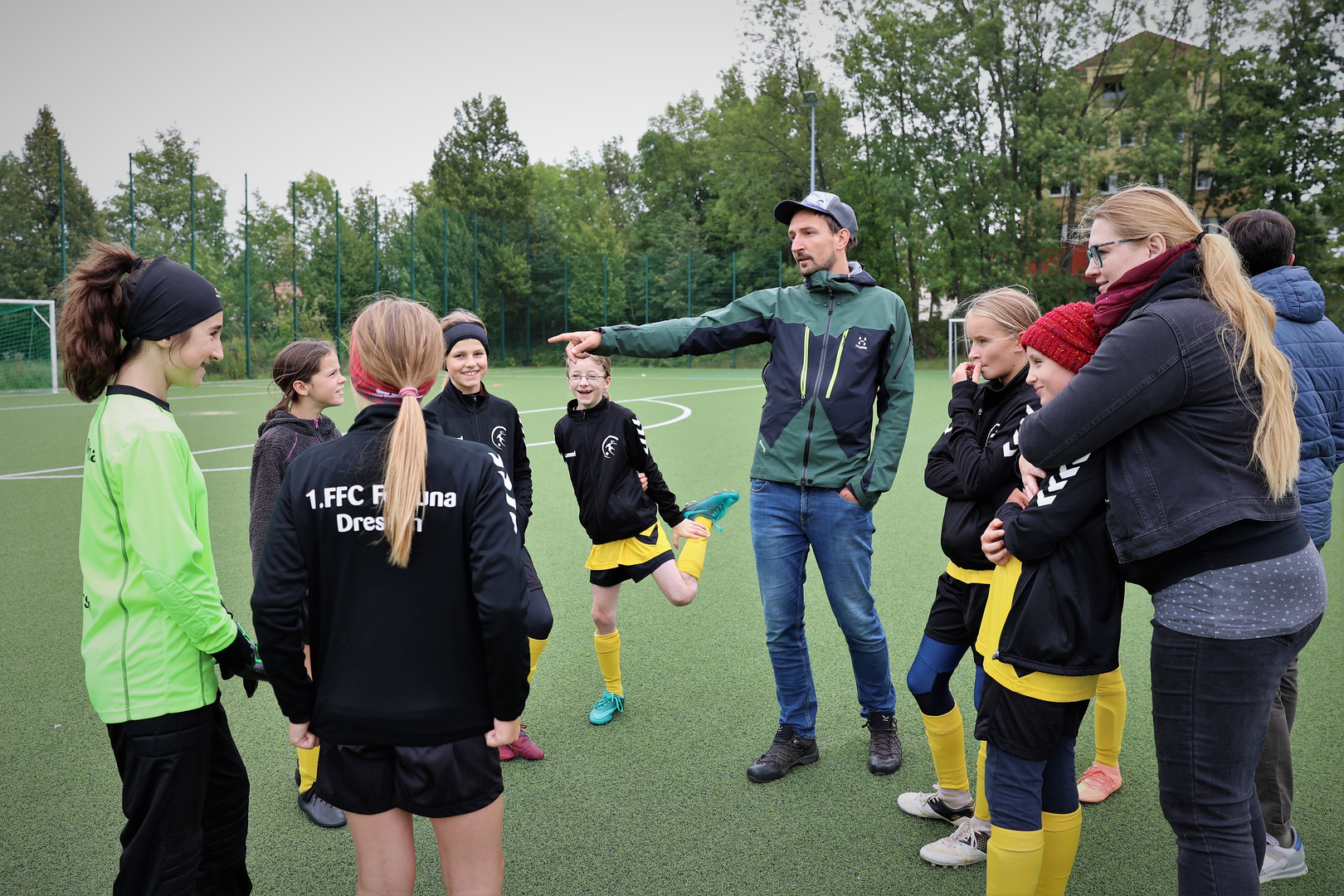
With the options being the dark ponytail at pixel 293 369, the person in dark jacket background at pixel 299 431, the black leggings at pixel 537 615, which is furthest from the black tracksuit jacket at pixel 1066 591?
the dark ponytail at pixel 293 369

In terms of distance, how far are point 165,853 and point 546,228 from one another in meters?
42.2

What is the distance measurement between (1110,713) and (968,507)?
44.9 inches

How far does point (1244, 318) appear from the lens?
6.66 feet

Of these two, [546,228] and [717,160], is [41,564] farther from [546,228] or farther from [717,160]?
[717,160]

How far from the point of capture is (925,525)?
8078mm

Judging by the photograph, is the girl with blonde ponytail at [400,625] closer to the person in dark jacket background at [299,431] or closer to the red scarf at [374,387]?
the red scarf at [374,387]

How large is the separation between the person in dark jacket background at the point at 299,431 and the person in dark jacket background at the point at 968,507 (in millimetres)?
2235

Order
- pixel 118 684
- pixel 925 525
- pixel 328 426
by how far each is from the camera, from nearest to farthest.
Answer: pixel 118 684, pixel 328 426, pixel 925 525

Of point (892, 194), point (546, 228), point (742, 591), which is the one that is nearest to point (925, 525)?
point (742, 591)

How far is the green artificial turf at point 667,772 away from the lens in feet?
9.76

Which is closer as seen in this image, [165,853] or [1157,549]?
[1157,549]

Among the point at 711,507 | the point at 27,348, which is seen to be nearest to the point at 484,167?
the point at 27,348

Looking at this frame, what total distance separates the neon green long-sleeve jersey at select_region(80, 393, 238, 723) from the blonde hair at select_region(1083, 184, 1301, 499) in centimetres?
245

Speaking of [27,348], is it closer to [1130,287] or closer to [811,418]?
[811,418]
